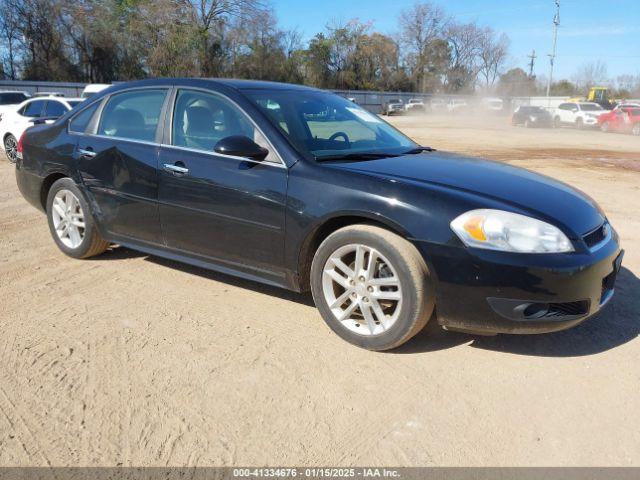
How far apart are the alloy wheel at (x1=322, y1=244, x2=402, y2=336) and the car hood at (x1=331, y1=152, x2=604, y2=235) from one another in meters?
0.51

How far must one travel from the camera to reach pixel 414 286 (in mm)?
3203

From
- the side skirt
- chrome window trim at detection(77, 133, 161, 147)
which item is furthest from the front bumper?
chrome window trim at detection(77, 133, 161, 147)

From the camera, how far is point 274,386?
3.01 metres

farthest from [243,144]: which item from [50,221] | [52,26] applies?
[52,26]

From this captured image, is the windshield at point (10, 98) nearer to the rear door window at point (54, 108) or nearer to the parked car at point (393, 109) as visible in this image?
the rear door window at point (54, 108)

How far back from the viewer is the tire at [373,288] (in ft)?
10.6

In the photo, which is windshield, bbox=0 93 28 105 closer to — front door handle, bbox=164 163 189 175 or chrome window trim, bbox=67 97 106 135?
chrome window trim, bbox=67 97 106 135

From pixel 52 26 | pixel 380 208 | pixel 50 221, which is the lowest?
pixel 50 221

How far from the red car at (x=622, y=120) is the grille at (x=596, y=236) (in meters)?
29.8

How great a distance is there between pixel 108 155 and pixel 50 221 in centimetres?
115

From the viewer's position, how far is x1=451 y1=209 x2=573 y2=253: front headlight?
3.09 m

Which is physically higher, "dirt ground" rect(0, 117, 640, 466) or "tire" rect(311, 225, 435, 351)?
"tire" rect(311, 225, 435, 351)

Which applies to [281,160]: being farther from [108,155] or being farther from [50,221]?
[50,221]

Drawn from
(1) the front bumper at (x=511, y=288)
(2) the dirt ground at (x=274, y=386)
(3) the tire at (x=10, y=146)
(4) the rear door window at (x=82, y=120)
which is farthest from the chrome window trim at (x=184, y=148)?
(3) the tire at (x=10, y=146)
